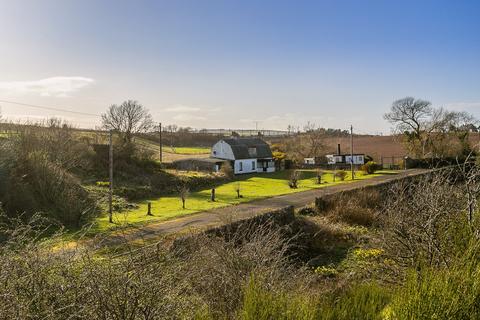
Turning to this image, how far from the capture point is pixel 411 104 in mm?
63938

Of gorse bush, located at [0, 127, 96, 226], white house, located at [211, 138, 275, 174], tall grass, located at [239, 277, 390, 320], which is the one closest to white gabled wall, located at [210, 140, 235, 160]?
white house, located at [211, 138, 275, 174]

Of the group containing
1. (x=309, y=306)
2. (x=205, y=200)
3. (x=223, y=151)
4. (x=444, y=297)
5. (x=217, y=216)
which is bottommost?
(x=205, y=200)

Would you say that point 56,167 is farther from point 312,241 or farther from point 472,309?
point 472,309

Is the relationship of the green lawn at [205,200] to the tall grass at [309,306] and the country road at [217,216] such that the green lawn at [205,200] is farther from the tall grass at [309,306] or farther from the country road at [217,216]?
the tall grass at [309,306]

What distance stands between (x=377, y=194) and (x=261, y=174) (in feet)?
94.6

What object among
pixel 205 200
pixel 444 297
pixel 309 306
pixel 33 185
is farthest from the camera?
pixel 205 200

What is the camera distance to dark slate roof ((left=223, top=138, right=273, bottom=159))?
58281 mm

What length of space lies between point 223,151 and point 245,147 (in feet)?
10.3

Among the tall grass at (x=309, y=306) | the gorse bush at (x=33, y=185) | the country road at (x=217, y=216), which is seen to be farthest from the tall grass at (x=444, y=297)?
the gorse bush at (x=33, y=185)

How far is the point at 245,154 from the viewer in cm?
5888

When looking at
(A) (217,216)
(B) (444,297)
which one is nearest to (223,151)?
(A) (217,216)

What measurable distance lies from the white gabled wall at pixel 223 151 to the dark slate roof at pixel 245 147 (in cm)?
49

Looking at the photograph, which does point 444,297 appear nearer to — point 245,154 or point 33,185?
point 33,185

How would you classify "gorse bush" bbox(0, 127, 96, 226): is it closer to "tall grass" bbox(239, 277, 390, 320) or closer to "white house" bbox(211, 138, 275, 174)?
"tall grass" bbox(239, 277, 390, 320)
